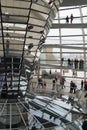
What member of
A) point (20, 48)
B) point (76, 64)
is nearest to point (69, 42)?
point (76, 64)

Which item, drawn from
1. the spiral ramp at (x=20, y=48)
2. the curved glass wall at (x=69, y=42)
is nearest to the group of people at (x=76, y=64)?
the curved glass wall at (x=69, y=42)

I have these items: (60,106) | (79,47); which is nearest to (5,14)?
(60,106)

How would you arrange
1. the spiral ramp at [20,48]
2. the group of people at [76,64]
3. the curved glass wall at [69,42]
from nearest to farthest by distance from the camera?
1. the spiral ramp at [20,48]
2. the group of people at [76,64]
3. the curved glass wall at [69,42]

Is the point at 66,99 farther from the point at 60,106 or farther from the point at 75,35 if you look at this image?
the point at 75,35

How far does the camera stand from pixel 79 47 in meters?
42.9

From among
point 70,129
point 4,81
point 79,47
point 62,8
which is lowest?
point 70,129

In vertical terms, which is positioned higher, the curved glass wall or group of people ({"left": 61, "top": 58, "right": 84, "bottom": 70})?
the curved glass wall

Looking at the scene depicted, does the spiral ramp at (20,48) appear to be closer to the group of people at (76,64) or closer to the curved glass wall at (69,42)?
the group of people at (76,64)

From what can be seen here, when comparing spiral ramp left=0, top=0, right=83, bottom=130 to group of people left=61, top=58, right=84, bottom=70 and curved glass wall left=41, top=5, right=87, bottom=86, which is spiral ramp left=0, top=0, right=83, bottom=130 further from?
curved glass wall left=41, top=5, right=87, bottom=86

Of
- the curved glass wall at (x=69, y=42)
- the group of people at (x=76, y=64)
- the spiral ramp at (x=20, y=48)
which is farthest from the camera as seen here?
the curved glass wall at (x=69, y=42)

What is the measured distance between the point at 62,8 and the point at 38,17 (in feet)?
69.1

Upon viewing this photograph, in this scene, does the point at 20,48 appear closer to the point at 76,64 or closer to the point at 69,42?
the point at 76,64

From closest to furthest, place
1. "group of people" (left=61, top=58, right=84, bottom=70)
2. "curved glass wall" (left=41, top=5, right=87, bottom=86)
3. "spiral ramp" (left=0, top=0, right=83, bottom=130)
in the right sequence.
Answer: "spiral ramp" (left=0, top=0, right=83, bottom=130) < "group of people" (left=61, top=58, right=84, bottom=70) < "curved glass wall" (left=41, top=5, right=87, bottom=86)

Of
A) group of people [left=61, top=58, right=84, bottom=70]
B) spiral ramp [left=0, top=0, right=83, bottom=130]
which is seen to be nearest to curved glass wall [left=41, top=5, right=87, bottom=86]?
group of people [left=61, top=58, right=84, bottom=70]
